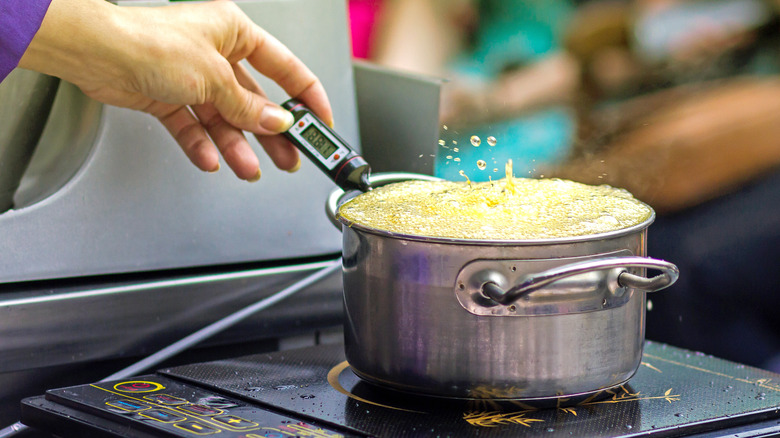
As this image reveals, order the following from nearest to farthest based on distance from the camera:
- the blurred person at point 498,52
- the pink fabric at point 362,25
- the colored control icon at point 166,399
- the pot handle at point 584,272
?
the pot handle at point 584,272 → the colored control icon at point 166,399 → the blurred person at point 498,52 → the pink fabric at point 362,25

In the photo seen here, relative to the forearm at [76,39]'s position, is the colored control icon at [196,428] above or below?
below

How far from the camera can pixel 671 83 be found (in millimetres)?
1931

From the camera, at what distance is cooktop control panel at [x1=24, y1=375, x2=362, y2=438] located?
588 mm

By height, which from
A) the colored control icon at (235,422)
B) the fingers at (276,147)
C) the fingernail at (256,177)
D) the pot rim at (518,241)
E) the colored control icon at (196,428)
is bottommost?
the colored control icon at (235,422)

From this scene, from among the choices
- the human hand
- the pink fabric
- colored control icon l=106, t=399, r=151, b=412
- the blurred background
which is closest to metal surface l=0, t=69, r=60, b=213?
the human hand

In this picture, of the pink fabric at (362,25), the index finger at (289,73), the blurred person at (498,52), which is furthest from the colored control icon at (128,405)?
the pink fabric at (362,25)

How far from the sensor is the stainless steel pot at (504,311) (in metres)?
0.58

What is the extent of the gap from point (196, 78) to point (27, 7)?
0.57ft

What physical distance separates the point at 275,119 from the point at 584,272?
42 centimetres

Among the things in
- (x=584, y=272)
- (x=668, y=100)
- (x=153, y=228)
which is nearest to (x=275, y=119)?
(x=153, y=228)

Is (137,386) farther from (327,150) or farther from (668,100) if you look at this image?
(668,100)

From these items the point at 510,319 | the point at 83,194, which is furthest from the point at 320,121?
the point at 510,319

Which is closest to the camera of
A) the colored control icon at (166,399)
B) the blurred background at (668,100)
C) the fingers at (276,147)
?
the colored control icon at (166,399)

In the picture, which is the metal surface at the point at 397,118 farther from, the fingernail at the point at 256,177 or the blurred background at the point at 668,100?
the blurred background at the point at 668,100
